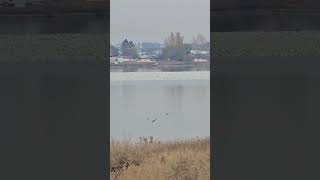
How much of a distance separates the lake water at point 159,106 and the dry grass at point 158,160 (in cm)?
20

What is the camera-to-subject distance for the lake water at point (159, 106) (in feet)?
9.48

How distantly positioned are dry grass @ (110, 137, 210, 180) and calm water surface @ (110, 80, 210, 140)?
0.65ft

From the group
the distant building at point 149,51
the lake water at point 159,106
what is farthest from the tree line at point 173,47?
the lake water at point 159,106

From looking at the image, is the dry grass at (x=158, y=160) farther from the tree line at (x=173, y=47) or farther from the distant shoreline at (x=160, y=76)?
the tree line at (x=173, y=47)

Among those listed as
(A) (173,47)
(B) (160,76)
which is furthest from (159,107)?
(A) (173,47)

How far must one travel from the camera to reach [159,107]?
297 centimetres

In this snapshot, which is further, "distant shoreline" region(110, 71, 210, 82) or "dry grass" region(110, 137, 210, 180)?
"dry grass" region(110, 137, 210, 180)

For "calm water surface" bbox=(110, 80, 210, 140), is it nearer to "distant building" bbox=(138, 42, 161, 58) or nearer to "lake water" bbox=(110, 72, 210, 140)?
"lake water" bbox=(110, 72, 210, 140)

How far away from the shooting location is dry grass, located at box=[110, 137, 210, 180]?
10.6 feet

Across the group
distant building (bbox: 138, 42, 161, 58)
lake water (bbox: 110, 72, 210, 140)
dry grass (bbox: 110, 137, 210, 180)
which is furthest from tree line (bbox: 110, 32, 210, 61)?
dry grass (bbox: 110, 137, 210, 180)
